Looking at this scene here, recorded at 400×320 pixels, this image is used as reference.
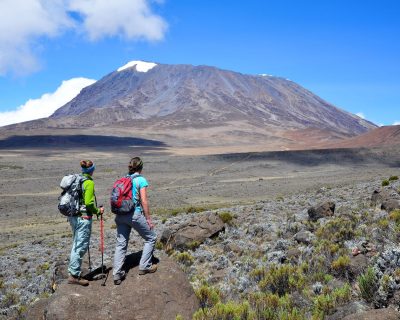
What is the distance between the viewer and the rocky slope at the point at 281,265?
5219 millimetres

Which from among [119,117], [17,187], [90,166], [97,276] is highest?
[119,117]

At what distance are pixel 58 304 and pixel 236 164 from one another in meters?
54.2

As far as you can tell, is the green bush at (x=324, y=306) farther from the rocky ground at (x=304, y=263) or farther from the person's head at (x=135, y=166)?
the person's head at (x=135, y=166)

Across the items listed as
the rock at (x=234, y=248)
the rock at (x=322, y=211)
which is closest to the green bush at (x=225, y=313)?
the rock at (x=234, y=248)

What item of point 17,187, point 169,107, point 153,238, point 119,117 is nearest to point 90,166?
point 153,238

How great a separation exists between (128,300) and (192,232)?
637 cm

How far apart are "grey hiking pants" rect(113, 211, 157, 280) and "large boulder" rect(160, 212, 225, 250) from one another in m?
5.30

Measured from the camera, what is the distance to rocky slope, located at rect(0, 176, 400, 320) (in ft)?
17.1

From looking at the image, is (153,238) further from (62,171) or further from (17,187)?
(62,171)

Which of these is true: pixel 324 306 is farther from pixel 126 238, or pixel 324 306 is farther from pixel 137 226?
pixel 126 238

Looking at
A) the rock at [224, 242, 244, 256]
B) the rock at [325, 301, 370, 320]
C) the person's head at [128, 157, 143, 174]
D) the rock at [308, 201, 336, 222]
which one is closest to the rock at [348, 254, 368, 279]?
the rock at [325, 301, 370, 320]

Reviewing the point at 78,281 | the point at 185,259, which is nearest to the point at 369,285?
the point at 78,281

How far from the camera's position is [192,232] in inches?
453

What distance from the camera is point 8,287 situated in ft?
31.2
